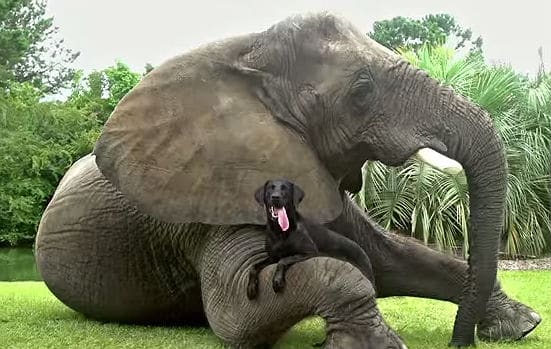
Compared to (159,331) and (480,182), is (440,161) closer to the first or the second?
(480,182)

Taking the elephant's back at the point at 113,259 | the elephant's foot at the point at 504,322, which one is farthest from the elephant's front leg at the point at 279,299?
the elephant's foot at the point at 504,322

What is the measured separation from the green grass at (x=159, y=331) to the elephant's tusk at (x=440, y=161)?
83 centimetres

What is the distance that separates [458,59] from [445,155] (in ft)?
32.8

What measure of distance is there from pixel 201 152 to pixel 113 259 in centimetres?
100

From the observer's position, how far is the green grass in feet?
13.7

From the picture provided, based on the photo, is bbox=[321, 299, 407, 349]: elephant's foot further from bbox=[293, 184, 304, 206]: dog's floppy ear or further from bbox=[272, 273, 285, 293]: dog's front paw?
bbox=[293, 184, 304, 206]: dog's floppy ear

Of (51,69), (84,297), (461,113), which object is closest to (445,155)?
(461,113)

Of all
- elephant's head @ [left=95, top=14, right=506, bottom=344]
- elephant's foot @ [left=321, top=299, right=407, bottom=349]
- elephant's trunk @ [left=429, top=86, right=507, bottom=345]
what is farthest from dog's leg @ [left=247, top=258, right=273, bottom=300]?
elephant's trunk @ [left=429, top=86, right=507, bottom=345]

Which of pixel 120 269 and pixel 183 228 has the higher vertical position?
pixel 183 228

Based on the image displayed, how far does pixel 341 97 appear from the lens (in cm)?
388

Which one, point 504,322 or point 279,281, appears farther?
point 504,322

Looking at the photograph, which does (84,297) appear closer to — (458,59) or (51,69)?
(458,59)

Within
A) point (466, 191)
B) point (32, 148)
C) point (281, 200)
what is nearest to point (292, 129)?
point (281, 200)

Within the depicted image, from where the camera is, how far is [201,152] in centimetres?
396
